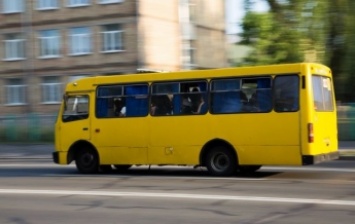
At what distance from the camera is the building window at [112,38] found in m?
42.8

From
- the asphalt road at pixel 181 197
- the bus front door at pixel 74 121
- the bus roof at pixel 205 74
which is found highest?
the bus roof at pixel 205 74

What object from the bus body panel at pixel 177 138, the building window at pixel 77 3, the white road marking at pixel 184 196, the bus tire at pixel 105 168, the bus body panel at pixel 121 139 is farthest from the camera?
the building window at pixel 77 3

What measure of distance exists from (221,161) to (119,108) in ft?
10.1

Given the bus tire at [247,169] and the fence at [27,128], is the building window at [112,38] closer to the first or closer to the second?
the fence at [27,128]

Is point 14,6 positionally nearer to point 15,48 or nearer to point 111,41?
point 15,48

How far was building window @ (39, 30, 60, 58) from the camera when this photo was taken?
4488 centimetres

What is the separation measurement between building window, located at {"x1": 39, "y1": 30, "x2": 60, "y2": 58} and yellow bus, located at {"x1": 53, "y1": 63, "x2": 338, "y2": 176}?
26.8 metres

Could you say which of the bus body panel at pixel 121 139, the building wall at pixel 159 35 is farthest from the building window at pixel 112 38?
the bus body panel at pixel 121 139

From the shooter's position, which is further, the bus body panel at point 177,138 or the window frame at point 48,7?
the window frame at point 48,7

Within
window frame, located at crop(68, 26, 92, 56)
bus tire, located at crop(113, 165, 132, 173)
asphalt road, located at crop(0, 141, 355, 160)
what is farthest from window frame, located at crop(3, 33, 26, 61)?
bus tire, located at crop(113, 165, 132, 173)

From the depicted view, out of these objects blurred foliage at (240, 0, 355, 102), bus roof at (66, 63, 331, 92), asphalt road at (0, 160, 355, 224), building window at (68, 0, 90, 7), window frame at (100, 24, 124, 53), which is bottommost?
asphalt road at (0, 160, 355, 224)

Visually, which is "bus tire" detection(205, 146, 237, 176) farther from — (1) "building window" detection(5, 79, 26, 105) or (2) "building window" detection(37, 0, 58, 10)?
(1) "building window" detection(5, 79, 26, 105)

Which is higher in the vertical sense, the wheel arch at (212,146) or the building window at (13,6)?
the building window at (13,6)

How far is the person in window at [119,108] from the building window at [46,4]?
28.4 m
